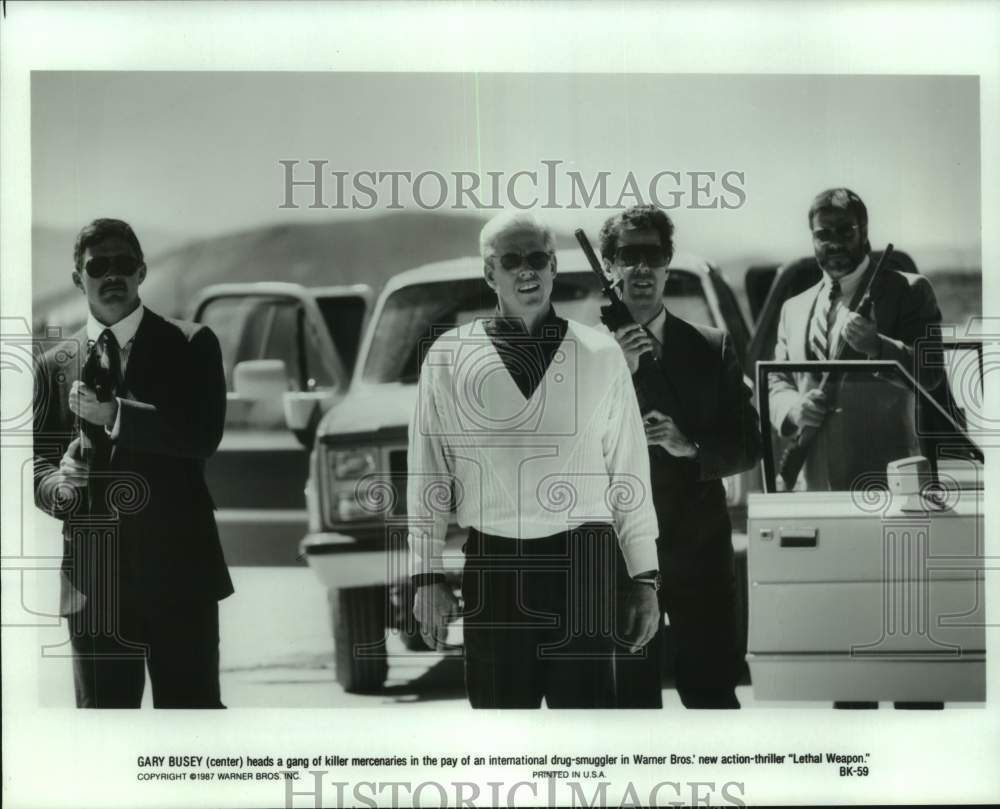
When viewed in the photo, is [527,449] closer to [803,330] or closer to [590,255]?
[590,255]

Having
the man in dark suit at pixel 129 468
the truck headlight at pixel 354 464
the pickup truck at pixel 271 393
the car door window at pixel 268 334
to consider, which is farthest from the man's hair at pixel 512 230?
the man in dark suit at pixel 129 468

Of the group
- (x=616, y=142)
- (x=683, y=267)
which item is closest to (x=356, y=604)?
(x=683, y=267)

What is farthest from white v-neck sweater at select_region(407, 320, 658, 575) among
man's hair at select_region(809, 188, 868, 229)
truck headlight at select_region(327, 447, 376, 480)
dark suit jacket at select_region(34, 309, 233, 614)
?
man's hair at select_region(809, 188, 868, 229)

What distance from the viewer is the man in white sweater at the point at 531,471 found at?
11.1 ft

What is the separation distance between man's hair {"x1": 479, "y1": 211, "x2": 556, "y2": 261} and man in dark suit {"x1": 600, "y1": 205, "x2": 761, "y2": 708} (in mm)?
212

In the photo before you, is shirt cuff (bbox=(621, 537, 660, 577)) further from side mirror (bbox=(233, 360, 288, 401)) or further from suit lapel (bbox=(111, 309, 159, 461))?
suit lapel (bbox=(111, 309, 159, 461))

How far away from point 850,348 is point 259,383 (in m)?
2.11

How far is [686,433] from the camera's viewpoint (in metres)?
3.43

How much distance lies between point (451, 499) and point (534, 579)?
400 millimetres

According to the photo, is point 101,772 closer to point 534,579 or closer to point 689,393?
point 534,579

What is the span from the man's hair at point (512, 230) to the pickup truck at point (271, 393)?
0.48m

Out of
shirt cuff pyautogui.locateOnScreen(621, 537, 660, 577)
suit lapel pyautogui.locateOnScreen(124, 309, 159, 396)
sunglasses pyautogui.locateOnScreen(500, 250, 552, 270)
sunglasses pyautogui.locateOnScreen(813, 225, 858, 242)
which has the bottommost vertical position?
shirt cuff pyautogui.locateOnScreen(621, 537, 660, 577)

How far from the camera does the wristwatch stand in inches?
134

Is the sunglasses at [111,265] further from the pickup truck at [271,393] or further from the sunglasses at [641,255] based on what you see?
the sunglasses at [641,255]
